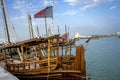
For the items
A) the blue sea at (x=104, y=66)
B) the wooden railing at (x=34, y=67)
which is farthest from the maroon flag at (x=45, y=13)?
the blue sea at (x=104, y=66)

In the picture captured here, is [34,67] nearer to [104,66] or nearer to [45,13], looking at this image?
[45,13]

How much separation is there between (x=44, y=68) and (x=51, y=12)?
4.78 m

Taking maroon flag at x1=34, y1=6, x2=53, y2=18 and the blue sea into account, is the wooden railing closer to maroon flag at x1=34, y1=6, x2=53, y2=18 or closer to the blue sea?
maroon flag at x1=34, y1=6, x2=53, y2=18

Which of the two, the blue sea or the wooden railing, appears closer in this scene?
the wooden railing

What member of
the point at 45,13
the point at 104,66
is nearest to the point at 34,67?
the point at 45,13

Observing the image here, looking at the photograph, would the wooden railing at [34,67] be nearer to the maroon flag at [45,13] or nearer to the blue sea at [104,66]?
the maroon flag at [45,13]

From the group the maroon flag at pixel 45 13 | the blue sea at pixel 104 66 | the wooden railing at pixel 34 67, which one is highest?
the maroon flag at pixel 45 13

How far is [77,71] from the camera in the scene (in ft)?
42.2

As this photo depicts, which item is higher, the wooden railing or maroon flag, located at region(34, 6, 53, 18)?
maroon flag, located at region(34, 6, 53, 18)

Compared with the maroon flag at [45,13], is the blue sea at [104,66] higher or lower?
lower

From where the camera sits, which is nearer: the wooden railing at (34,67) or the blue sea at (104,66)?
the wooden railing at (34,67)

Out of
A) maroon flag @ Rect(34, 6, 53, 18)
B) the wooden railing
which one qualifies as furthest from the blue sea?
maroon flag @ Rect(34, 6, 53, 18)

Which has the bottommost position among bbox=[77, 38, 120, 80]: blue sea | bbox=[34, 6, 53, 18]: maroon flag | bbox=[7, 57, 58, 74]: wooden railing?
bbox=[77, 38, 120, 80]: blue sea

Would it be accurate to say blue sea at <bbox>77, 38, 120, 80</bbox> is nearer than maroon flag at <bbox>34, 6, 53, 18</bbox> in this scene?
No
